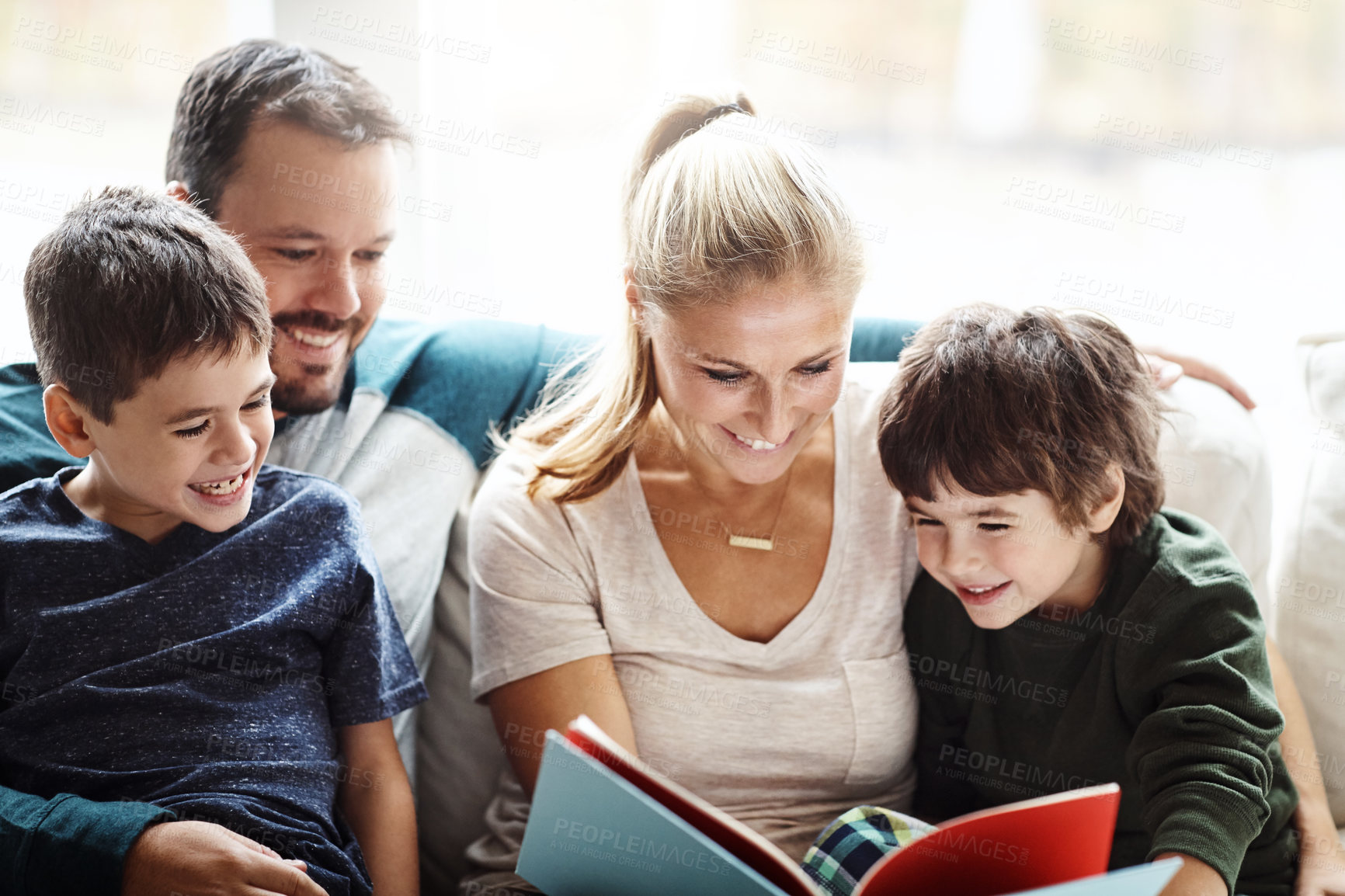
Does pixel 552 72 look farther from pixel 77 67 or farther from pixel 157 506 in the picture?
pixel 157 506

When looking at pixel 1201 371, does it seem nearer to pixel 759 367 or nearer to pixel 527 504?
pixel 759 367

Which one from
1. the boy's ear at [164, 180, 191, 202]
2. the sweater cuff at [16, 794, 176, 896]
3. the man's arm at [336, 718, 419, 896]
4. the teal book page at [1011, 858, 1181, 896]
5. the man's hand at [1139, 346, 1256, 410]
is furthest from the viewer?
the man's hand at [1139, 346, 1256, 410]

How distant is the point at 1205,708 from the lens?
1213mm

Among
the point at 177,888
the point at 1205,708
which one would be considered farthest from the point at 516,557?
the point at 1205,708

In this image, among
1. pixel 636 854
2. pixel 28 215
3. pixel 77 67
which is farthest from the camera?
pixel 77 67

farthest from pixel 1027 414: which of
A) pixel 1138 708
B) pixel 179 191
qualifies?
pixel 179 191

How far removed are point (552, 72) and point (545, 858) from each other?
5.17 feet

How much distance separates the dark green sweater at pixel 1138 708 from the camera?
1189 millimetres

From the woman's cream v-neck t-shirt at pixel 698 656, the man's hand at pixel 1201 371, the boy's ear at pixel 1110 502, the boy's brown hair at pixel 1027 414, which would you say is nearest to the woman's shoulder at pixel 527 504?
the woman's cream v-neck t-shirt at pixel 698 656

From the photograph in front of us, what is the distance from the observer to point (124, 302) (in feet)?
3.82

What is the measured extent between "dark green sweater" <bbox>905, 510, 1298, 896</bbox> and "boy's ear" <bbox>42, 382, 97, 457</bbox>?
1049 millimetres

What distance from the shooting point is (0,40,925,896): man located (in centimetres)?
143

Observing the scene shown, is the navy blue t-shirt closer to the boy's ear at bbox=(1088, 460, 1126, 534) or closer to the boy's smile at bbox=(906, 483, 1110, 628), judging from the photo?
the boy's smile at bbox=(906, 483, 1110, 628)

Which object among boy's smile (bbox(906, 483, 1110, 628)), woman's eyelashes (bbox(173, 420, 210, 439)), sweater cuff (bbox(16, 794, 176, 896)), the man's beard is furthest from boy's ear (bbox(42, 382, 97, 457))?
boy's smile (bbox(906, 483, 1110, 628))
